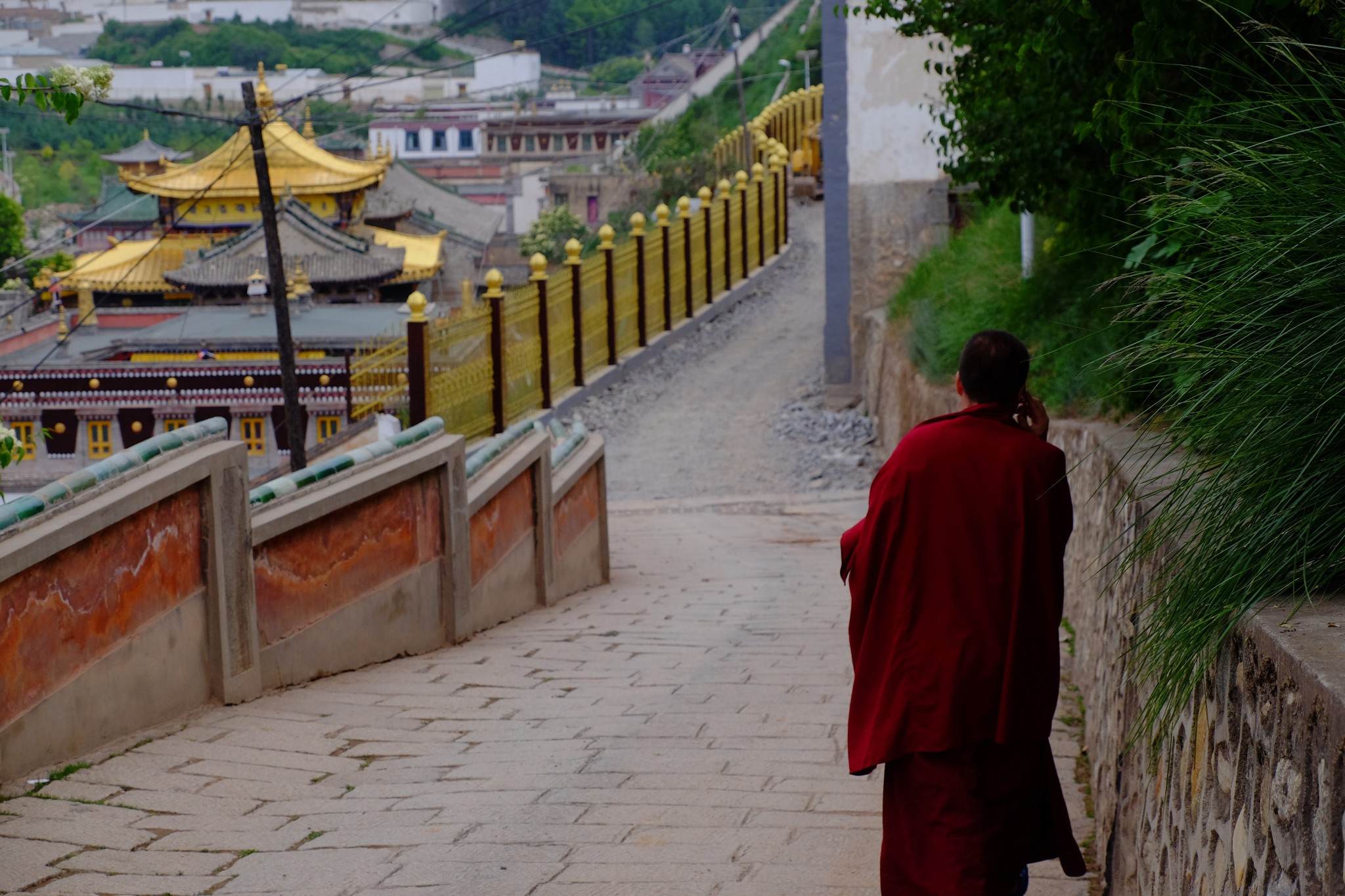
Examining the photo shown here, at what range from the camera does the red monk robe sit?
117 inches

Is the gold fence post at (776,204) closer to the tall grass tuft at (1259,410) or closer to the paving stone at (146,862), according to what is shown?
the paving stone at (146,862)

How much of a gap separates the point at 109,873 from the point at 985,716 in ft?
7.19

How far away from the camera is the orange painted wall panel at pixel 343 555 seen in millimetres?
5492

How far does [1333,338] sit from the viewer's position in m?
2.39

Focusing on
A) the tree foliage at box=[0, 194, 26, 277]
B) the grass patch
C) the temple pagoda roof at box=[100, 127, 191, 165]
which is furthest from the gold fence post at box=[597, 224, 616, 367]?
the temple pagoda roof at box=[100, 127, 191, 165]

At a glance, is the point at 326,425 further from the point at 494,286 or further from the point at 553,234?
the point at 553,234

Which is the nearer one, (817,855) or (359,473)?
(817,855)

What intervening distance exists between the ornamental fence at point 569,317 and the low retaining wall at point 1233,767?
10.2 m

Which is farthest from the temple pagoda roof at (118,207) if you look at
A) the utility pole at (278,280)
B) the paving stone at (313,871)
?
the paving stone at (313,871)

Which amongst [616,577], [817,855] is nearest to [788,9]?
[616,577]

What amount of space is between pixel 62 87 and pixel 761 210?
20460 mm

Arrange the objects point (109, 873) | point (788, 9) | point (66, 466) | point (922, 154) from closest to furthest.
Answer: point (109, 873) → point (922, 154) → point (66, 466) → point (788, 9)

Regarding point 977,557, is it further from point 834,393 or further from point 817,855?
point 834,393

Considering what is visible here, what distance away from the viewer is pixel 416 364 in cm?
1370
